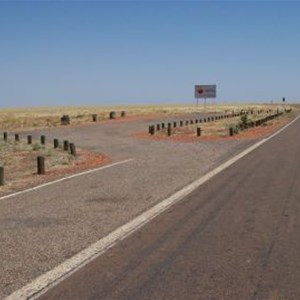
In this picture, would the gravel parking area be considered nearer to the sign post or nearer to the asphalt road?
the asphalt road

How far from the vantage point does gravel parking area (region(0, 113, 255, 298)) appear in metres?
8.62

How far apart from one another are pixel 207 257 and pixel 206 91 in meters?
126

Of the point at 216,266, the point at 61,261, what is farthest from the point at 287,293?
the point at 61,261

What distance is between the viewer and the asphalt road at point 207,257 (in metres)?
6.98

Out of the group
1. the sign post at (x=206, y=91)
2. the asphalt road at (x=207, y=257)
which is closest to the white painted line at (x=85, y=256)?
the asphalt road at (x=207, y=257)

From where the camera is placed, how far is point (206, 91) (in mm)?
133500

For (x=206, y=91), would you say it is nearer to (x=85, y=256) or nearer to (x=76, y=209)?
(x=76, y=209)

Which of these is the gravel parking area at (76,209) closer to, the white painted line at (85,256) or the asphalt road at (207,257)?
the white painted line at (85,256)

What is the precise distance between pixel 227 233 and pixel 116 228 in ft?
6.02

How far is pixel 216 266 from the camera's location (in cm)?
795

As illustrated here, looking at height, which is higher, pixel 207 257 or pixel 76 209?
pixel 207 257

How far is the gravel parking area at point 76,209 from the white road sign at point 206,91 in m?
109

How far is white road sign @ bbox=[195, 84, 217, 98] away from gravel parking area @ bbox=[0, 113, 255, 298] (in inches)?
4308

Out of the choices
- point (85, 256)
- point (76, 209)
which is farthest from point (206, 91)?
point (85, 256)
